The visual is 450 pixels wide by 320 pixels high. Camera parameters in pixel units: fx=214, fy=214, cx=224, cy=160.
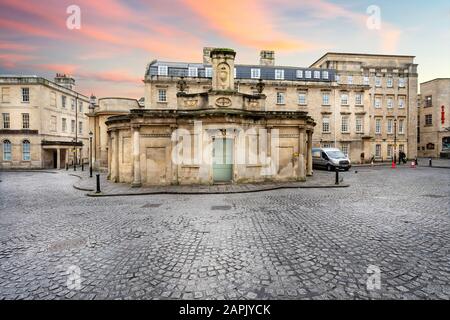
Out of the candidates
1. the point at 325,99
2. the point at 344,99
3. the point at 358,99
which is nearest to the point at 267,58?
the point at 325,99

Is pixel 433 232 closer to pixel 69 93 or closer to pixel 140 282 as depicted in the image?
pixel 140 282

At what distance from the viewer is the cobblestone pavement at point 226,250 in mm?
3696

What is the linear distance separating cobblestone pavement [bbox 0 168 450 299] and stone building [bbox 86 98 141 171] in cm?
1783

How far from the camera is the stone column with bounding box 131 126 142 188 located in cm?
1430

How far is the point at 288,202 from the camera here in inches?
393

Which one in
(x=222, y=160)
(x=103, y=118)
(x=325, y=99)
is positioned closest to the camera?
(x=222, y=160)

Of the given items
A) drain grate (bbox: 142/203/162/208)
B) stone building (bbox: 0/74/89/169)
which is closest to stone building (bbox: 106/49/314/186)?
drain grate (bbox: 142/203/162/208)

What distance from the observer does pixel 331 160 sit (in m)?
23.0

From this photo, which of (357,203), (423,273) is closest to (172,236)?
(423,273)

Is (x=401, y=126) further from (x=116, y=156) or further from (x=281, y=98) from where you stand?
(x=116, y=156)

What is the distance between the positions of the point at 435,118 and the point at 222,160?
51844 mm

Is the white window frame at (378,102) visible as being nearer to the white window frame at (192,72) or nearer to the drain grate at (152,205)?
the white window frame at (192,72)

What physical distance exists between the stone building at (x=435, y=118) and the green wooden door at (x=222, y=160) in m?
48.9

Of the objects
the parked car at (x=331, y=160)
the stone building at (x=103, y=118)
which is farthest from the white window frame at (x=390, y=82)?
the stone building at (x=103, y=118)
